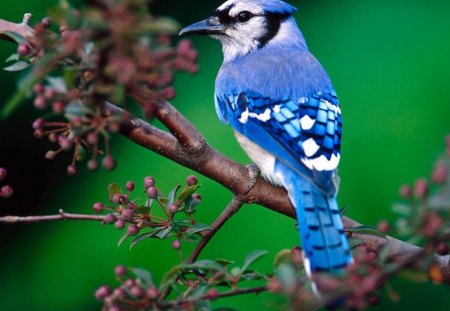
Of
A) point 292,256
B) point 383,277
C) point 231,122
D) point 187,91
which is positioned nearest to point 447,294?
point 231,122

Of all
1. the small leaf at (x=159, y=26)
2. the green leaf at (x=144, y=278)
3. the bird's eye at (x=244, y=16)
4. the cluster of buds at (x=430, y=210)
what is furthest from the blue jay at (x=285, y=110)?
the small leaf at (x=159, y=26)

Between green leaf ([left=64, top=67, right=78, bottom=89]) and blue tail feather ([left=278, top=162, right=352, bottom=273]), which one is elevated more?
green leaf ([left=64, top=67, right=78, bottom=89])

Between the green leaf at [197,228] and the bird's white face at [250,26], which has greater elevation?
the bird's white face at [250,26]

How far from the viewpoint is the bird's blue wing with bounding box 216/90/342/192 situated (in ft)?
4.96

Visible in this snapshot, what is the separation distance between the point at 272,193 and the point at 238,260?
1.48 feet

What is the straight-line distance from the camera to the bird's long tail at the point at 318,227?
119cm

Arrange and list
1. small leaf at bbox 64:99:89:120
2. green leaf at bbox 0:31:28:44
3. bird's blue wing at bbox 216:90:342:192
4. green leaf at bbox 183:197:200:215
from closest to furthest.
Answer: small leaf at bbox 64:99:89:120, green leaf at bbox 0:31:28:44, green leaf at bbox 183:197:200:215, bird's blue wing at bbox 216:90:342:192

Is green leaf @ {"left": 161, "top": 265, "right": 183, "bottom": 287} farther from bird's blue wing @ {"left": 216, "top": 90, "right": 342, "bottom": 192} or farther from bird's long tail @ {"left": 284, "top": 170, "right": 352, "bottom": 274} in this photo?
bird's blue wing @ {"left": 216, "top": 90, "right": 342, "bottom": 192}

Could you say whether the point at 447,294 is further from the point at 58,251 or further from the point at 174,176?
the point at 58,251

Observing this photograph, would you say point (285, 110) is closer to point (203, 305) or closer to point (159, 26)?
point (203, 305)

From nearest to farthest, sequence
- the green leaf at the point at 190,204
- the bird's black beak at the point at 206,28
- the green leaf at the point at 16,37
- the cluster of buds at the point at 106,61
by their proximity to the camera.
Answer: the cluster of buds at the point at 106,61 → the green leaf at the point at 16,37 → the green leaf at the point at 190,204 → the bird's black beak at the point at 206,28

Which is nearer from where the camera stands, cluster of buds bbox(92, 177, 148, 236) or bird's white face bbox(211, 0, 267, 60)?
cluster of buds bbox(92, 177, 148, 236)

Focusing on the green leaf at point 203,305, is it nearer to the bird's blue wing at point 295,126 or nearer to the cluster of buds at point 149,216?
the cluster of buds at point 149,216

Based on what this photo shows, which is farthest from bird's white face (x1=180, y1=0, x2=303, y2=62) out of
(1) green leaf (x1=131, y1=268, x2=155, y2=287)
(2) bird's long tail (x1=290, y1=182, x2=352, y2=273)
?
(1) green leaf (x1=131, y1=268, x2=155, y2=287)
